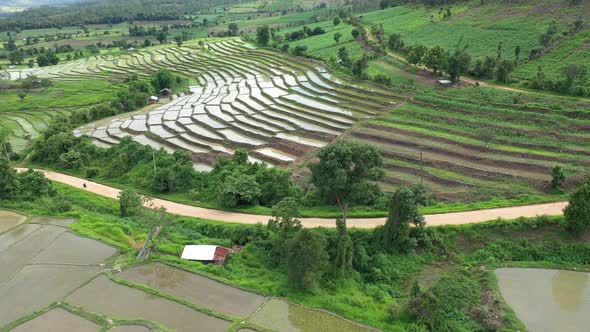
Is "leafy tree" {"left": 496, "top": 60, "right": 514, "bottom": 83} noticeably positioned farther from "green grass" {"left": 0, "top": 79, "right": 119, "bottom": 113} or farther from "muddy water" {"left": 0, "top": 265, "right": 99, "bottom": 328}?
"green grass" {"left": 0, "top": 79, "right": 119, "bottom": 113}

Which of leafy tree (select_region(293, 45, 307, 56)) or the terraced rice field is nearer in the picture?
the terraced rice field

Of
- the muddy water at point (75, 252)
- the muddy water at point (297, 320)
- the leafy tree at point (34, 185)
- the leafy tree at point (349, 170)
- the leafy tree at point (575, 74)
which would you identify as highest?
the leafy tree at point (575, 74)

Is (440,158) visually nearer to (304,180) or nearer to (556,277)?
(304,180)

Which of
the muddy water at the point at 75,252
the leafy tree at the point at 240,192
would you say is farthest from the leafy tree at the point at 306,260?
the muddy water at the point at 75,252

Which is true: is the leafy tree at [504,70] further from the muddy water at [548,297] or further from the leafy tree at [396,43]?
the muddy water at [548,297]

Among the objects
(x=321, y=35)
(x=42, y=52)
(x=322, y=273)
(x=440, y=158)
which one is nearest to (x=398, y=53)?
(x=321, y=35)

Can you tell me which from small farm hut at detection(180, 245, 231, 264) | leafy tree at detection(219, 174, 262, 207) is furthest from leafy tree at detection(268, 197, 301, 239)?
leafy tree at detection(219, 174, 262, 207)
